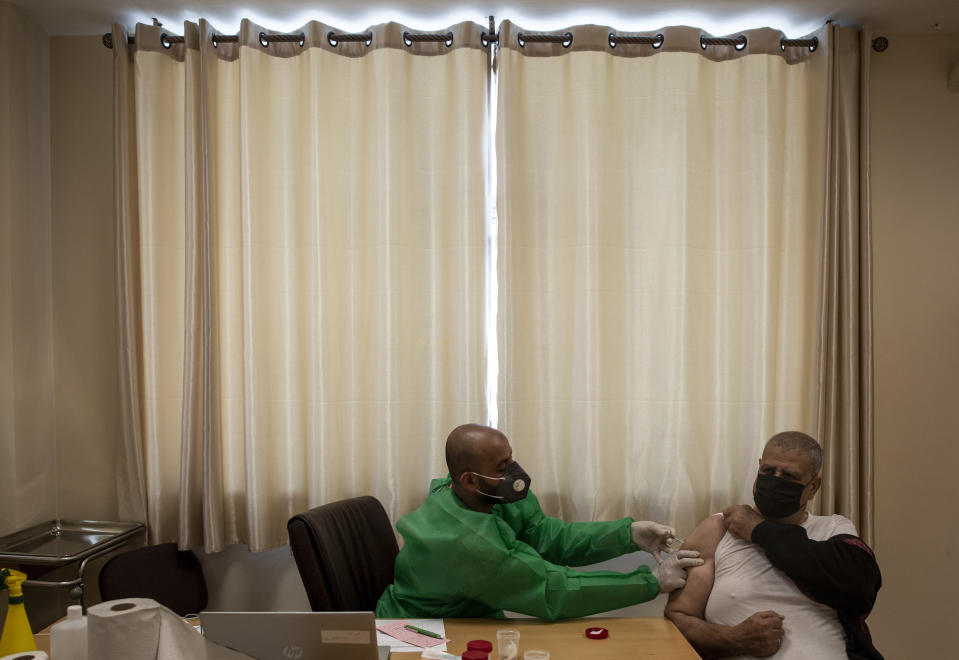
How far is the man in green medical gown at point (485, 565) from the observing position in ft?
6.91

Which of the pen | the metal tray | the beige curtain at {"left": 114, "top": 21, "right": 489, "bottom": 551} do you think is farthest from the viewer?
the beige curtain at {"left": 114, "top": 21, "right": 489, "bottom": 551}

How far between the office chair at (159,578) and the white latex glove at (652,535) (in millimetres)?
1776

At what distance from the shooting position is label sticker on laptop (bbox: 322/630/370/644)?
1643 mm

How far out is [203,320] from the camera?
118 inches

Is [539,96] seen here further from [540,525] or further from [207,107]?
[540,525]

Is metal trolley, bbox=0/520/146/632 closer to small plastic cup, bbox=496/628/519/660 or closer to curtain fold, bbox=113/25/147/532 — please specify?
curtain fold, bbox=113/25/147/532

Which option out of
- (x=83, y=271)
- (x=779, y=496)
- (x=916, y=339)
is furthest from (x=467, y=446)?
(x=916, y=339)

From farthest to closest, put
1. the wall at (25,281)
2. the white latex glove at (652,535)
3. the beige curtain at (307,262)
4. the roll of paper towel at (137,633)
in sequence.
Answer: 1. the beige curtain at (307,262)
2. the wall at (25,281)
3. the white latex glove at (652,535)
4. the roll of paper towel at (137,633)

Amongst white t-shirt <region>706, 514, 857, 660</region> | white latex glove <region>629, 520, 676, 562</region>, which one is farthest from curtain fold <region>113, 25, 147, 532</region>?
white t-shirt <region>706, 514, 857, 660</region>

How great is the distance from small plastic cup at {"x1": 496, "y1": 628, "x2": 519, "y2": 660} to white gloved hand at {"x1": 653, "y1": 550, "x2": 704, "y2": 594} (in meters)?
0.59

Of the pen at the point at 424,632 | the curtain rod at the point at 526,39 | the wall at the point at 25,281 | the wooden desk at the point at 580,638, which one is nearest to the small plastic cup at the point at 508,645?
the wooden desk at the point at 580,638

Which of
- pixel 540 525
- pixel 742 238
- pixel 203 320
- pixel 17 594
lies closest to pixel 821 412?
pixel 742 238

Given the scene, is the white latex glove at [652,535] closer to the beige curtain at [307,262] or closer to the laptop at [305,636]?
the beige curtain at [307,262]

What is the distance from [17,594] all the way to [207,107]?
2.00 metres
